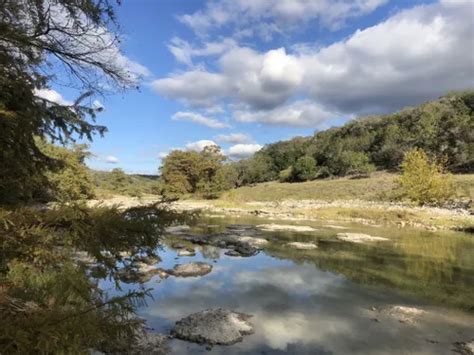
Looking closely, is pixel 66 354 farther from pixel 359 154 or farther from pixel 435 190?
pixel 359 154

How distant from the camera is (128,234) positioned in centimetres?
373

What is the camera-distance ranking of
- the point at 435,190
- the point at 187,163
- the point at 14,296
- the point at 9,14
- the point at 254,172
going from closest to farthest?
the point at 14,296 → the point at 9,14 → the point at 435,190 → the point at 187,163 → the point at 254,172

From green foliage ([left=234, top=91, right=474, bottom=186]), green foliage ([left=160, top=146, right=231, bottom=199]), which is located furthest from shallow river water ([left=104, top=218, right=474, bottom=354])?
green foliage ([left=234, top=91, right=474, bottom=186])

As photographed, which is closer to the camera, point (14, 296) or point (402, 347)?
point (14, 296)

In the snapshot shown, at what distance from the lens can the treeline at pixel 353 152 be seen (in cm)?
5903

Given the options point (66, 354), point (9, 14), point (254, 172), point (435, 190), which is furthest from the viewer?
point (254, 172)

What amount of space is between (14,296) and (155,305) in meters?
7.14

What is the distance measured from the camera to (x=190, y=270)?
13.6 metres

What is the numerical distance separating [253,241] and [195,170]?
38907mm

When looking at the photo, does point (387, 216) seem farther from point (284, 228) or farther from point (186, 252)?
point (186, 252)

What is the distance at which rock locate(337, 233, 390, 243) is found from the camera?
21109 millimetres

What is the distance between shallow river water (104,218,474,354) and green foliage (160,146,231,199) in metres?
36.9

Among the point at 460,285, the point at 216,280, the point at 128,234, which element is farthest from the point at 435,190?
the point at 128,234

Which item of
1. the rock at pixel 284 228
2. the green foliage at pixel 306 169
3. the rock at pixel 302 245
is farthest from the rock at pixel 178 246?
the green foliage at pixel 306 169
